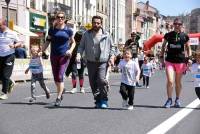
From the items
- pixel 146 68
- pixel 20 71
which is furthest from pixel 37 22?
pixel 146 68

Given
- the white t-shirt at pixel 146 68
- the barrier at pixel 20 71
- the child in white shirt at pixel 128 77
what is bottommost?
the barrier at pixel 20 71

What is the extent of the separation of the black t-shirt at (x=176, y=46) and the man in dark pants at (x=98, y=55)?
3.41ft

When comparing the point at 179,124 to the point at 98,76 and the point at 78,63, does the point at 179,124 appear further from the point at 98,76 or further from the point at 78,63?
the point at 78,63

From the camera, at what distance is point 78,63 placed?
14781 millimetres

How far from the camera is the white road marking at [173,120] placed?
299 inches

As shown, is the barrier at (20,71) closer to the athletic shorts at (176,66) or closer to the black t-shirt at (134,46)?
the black t-shirt at (134,46)

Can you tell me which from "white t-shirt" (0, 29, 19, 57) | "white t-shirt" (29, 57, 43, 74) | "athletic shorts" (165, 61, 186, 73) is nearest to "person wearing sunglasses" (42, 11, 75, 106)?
"white t-shirt" (29, 57, 43, 74)

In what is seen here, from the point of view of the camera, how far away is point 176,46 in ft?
Answer: 34.1

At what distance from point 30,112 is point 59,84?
1.13 m

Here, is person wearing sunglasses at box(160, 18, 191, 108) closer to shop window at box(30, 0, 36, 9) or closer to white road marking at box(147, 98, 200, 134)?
white road marking at box(147, 98, 200, 134)

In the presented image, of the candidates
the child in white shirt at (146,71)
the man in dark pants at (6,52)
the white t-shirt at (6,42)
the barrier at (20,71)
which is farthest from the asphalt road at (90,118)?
the barrier at (20,71)

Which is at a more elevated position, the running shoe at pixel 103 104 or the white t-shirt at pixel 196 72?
the white t-shirt at pixel 196 72

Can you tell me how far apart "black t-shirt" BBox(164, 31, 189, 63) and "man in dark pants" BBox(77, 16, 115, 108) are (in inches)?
40.9

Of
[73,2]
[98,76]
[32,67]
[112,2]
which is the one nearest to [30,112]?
[98,76]
